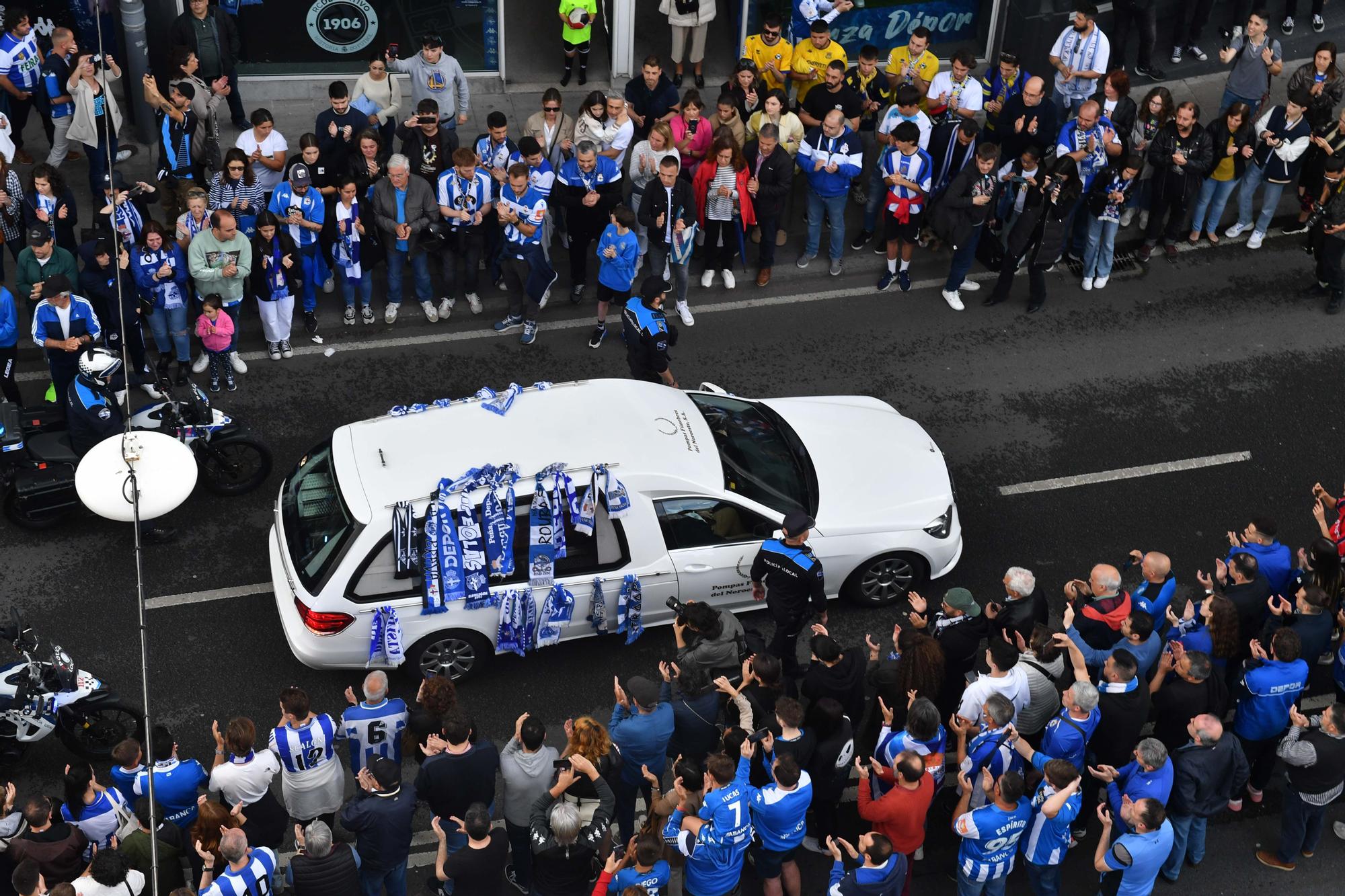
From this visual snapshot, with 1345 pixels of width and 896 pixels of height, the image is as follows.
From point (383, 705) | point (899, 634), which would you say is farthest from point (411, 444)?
point (899, 634)

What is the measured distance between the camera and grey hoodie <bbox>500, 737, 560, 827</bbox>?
28.9ft

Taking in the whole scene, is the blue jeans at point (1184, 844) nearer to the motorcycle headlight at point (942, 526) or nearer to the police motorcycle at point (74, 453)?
the motorcycle headlight at point (942, 526)

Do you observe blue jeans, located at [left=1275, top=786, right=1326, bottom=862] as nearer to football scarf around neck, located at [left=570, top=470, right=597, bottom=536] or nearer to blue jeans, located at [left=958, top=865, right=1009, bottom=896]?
blue jeans, located at [left=958, top=865, right=1009, bottom=896]

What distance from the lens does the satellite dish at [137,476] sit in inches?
361

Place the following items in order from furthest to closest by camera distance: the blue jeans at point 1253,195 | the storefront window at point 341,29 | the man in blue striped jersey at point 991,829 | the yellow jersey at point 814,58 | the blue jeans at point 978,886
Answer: the storefront window at point 341,29
the yellow jersey at point 814,58
the blue jeans at point 1253,195
the blue jeans at point 978,886
the man in blue striped jersey at point 991,829

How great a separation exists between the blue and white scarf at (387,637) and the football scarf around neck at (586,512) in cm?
137

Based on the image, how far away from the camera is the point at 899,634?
390 inches

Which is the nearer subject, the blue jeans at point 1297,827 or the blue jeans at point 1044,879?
the blue jeans at point 1044,879

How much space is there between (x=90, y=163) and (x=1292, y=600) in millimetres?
Result: 11853

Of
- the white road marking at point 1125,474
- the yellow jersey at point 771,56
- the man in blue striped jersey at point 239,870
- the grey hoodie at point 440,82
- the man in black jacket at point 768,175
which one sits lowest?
the white road marking at point 1125,474

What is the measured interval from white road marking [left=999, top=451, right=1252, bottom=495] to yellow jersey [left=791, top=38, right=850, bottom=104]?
17.5 ft

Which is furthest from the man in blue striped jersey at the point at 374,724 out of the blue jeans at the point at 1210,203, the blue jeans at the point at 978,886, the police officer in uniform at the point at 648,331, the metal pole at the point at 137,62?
the blue jeans at the point at 1210,203

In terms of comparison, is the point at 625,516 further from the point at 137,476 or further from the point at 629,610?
the point at 137,476

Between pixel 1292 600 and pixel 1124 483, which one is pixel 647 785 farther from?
pixel 1124 483
